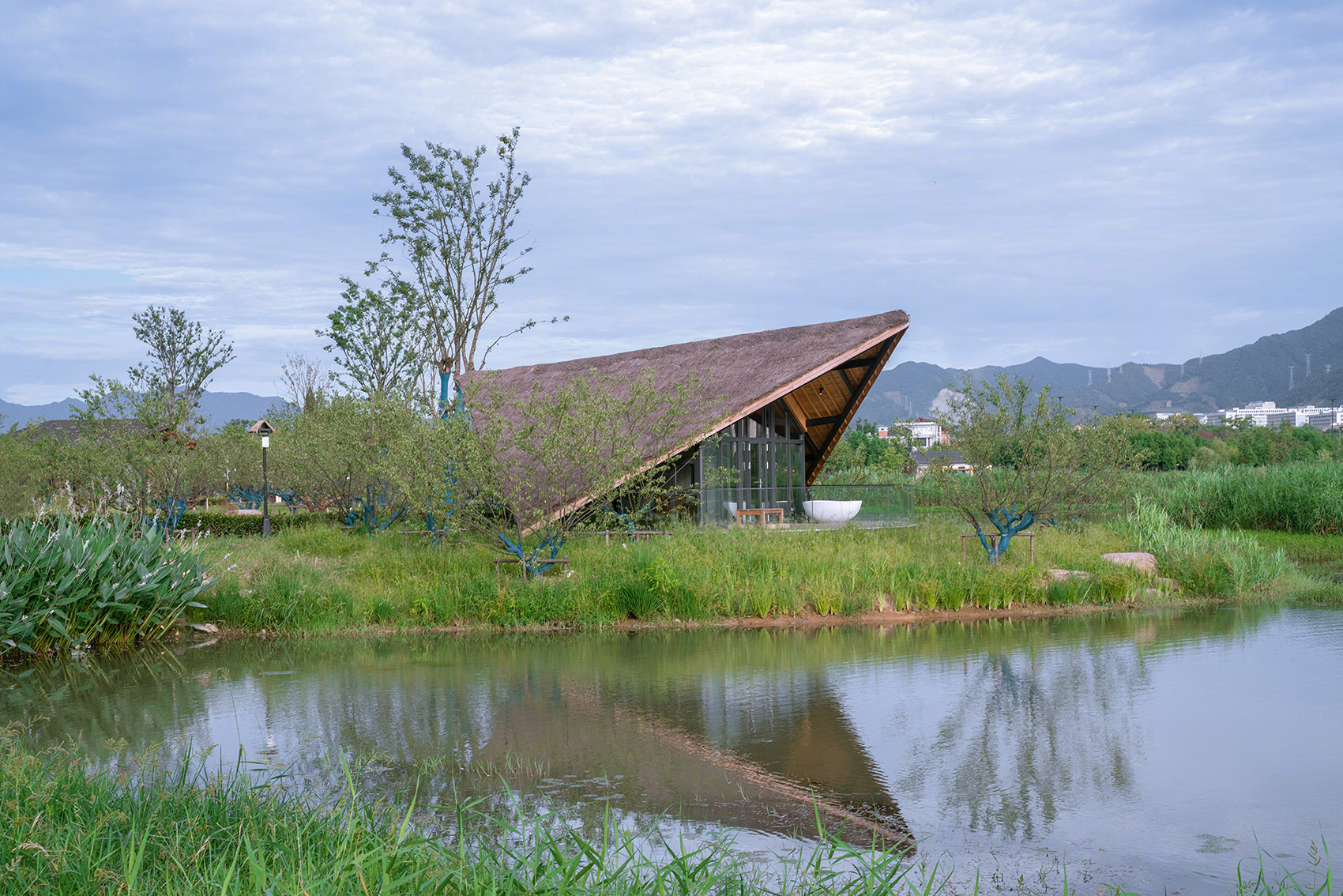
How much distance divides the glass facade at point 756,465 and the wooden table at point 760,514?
0.43 ft

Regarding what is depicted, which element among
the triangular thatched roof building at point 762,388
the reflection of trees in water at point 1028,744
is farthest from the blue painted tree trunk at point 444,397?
the reflection of trees in water at point 1028,744

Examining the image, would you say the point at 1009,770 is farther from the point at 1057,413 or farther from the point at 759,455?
the point at 759,455

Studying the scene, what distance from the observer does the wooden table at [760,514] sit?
2139cm

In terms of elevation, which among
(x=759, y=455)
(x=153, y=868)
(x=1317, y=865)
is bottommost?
(x=1317, y=865)

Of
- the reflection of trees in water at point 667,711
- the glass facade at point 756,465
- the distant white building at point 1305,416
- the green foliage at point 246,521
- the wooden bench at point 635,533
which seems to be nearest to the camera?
the reflection of trees in water at point 667,711

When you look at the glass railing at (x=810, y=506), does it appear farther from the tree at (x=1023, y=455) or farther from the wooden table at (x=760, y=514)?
the tree at (x=1023, y=455)

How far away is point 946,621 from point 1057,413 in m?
4.51

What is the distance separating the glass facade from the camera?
21344 millimetres

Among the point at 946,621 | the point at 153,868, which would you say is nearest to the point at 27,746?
the point at 153,868

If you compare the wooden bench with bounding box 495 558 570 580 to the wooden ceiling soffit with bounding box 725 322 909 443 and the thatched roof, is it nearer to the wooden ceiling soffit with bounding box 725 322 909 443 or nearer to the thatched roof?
the thatched roof

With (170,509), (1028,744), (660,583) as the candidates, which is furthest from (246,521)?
(1028,744)

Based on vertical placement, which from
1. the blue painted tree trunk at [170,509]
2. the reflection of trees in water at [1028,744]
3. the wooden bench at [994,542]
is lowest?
the reflection of trees in water at [1028,744]

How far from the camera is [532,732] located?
25.7 ft

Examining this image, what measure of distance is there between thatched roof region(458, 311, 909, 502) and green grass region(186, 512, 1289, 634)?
2302 millimetres
